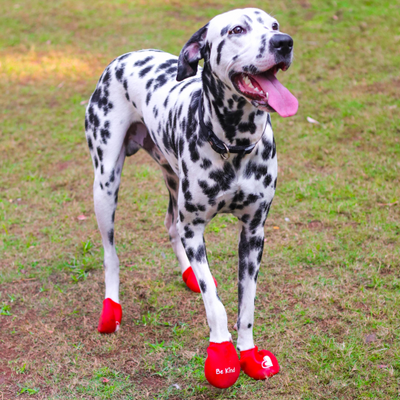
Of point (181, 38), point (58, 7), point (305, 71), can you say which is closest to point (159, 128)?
point (305, 71)

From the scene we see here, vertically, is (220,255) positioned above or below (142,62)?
below

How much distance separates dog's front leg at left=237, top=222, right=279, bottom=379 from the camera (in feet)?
Answer: 10.2

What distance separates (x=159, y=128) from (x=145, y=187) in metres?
2.38

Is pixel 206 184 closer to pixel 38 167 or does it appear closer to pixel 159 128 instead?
pixel 159 128

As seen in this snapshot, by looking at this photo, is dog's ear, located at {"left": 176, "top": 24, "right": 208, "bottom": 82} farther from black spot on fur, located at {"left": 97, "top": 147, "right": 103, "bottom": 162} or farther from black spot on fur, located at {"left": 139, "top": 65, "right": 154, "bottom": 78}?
black spot on fur, located at {"left": 97, "top": 147, "right": 103, "bottom": 162}

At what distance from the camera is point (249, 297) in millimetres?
3137

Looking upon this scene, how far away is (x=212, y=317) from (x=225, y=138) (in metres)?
1.00

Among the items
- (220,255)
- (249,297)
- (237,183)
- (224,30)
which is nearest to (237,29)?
(224,30)

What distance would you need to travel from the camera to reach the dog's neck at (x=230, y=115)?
2.72 metres

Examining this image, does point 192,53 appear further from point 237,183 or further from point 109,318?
point 109,318

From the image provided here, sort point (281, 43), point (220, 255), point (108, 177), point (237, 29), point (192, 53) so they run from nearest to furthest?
point (281, 43) < point (237, 29) < point (192, 53) < point (108, 177) < point (220, 255)

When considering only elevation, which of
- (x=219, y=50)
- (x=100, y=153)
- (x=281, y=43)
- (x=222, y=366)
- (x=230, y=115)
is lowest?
(x=222, y=366)

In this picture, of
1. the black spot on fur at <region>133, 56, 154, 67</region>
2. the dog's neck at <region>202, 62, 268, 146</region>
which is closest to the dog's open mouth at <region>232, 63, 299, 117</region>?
the dog's neck at <region>202, 62, 268, 146</region>

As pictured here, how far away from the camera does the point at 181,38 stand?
9430mm
